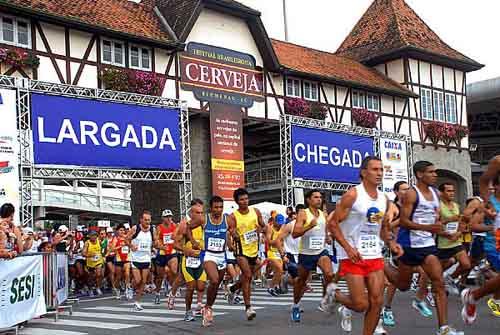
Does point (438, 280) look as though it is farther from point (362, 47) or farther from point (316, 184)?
point (362, 47)

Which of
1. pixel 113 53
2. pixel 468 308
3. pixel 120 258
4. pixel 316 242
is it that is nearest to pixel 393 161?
pixel 113 53

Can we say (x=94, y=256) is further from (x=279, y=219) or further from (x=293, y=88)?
(x=293, y=88)

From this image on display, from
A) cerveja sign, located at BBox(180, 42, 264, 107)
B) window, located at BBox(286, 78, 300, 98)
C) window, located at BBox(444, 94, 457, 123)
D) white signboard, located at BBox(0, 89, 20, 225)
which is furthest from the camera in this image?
window, located at BBox(444, 94, 457, 123)

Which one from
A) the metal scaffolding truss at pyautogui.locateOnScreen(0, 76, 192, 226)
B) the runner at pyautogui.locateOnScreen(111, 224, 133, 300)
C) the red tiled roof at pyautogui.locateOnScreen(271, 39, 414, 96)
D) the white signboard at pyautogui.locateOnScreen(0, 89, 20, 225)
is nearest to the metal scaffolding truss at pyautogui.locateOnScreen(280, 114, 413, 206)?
the red tiled roof at pyautogui.locateOnScreen(271, 39, 414, 96)

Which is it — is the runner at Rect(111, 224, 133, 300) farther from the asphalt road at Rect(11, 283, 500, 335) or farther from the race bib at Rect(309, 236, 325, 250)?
the race bib at Rect(309, 236, 325, 250)

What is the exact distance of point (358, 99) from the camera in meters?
32.7

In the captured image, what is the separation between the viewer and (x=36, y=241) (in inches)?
662

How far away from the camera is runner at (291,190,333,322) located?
1060 cm

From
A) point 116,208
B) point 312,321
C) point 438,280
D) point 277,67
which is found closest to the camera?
point 438,280

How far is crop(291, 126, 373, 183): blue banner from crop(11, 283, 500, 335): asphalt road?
1378 cm

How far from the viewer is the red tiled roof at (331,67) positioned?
30609mm

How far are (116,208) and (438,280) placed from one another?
44.0 metres

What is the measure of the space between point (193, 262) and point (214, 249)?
0.63 metres

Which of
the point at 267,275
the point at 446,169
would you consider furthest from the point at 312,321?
the point at 446,169
